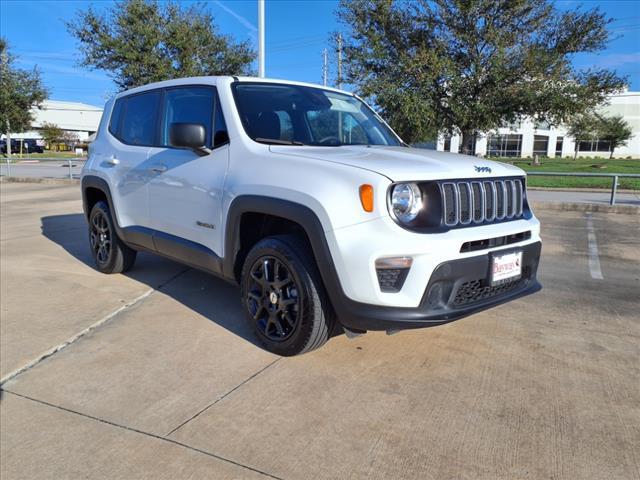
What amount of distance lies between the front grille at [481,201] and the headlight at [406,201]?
0.16 m

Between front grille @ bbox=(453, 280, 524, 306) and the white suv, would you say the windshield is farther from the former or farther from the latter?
front grille @ bbox=(453, 280, 524, 306)

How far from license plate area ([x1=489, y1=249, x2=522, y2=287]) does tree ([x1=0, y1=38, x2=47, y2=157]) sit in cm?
2372

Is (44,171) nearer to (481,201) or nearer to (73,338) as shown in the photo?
(73,338)

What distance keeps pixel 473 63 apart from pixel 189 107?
9672mm

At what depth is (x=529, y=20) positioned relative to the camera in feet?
40.1

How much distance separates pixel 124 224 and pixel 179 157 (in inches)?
51.6

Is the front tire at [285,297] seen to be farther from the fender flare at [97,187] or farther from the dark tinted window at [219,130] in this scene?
the fender flare at [97,187]

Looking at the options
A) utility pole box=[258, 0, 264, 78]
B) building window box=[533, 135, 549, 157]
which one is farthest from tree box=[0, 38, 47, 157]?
building window box=[533, 135, 549, 157]

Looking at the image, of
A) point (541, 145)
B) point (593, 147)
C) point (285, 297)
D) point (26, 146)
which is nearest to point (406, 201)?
point (285, 297)

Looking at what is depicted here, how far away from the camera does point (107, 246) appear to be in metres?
5.48

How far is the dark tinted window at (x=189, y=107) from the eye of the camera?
13.0ft

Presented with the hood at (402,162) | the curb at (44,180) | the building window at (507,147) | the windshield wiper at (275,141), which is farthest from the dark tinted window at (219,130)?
the building window at (507,147)

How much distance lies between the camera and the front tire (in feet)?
10.2

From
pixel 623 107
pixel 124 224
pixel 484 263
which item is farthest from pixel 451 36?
pixel 623 107
